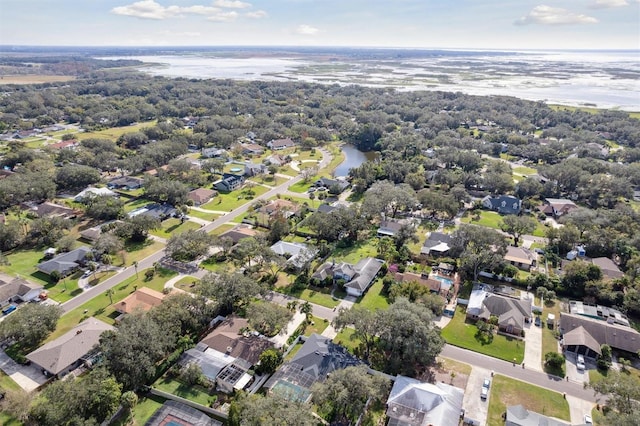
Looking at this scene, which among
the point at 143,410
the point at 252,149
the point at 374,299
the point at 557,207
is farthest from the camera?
the point at 252,149

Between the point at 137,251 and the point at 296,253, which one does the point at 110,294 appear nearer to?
the point at 137,251

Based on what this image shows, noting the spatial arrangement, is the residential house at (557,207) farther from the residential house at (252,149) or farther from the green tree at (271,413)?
the residential house at (252,149)

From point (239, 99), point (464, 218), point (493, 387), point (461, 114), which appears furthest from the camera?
point (239, 99)

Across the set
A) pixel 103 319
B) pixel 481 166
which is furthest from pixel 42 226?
pixel 481 166

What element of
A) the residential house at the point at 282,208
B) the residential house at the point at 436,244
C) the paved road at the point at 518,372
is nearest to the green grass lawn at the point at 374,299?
the paved road at the point at 518,372

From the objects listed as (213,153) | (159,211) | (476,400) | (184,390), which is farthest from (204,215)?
(476,400)

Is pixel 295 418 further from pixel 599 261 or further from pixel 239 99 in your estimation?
pixel 239 99
